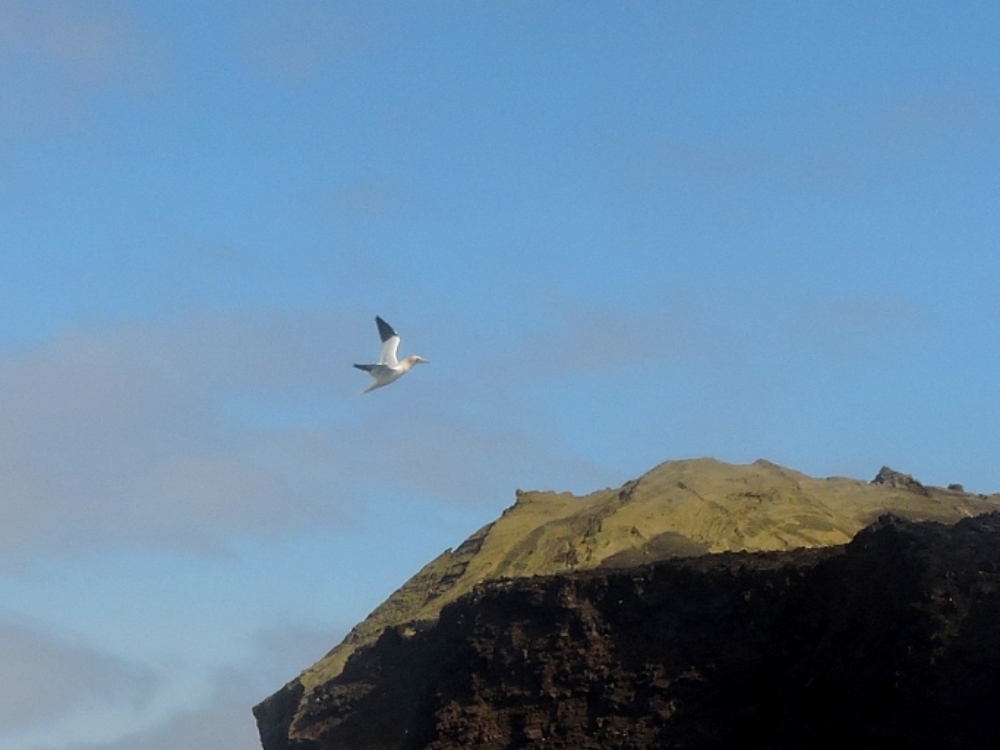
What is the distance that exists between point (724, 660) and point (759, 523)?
71.6 feet

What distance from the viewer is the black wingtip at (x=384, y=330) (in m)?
51.8

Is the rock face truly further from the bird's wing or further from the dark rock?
the bird's wing

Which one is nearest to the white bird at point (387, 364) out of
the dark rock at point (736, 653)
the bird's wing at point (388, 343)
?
the bird's wing at point (388, 343)

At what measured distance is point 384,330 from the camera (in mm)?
52062

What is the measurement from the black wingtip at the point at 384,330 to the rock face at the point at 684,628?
19.2 metres

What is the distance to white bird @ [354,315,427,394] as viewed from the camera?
50.3 metres

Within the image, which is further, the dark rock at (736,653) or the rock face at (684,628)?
the rock face at (684,628)

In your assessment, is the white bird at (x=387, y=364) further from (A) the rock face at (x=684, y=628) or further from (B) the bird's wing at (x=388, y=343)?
(A) the rock face at (x=684, y=628)

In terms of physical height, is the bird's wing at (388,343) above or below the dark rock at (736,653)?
A: above

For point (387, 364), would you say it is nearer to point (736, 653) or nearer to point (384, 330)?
point (384, 330)

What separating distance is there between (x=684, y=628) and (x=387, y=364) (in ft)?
78.4

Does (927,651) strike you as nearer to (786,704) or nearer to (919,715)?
(919,715)

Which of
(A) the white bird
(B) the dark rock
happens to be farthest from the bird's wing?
(B) the dark rock

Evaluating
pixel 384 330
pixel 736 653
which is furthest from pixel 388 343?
pixel 736 653
